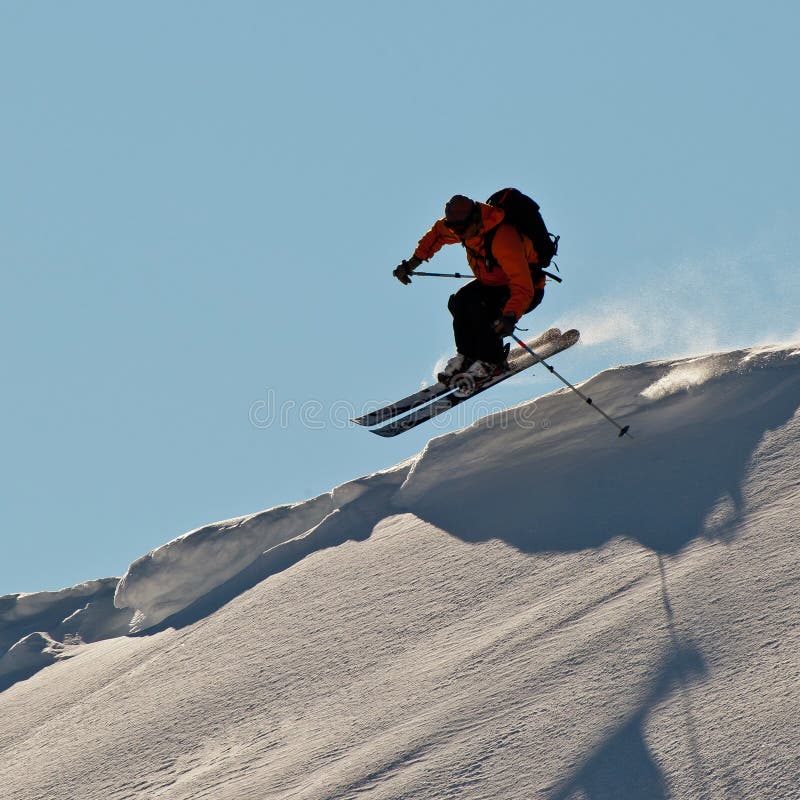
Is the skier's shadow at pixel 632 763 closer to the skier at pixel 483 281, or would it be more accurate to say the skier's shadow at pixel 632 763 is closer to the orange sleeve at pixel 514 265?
the skier at pixel 483 281

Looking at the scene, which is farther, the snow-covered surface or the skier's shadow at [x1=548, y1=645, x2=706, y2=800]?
the snow-covered surface

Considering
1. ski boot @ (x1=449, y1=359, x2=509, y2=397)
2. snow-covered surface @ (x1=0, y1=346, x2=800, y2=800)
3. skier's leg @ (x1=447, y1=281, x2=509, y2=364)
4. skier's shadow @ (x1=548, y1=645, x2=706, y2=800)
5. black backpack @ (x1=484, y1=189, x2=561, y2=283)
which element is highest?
black backpack @ (x1=484, y1=189, x2=561, y2=283)

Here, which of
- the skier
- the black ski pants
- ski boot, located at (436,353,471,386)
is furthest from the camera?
ski boot, located at (436,353,471,386)

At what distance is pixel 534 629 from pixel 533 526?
198cm

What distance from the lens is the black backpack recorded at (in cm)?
1367

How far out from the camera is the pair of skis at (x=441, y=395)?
15734 millimetres

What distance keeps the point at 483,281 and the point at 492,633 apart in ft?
12.0

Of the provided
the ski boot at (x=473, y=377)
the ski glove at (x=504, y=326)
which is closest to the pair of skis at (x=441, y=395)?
the ski boot at (x=473, y=377)

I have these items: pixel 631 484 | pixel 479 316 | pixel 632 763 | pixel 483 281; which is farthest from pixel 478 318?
pixel 632 763

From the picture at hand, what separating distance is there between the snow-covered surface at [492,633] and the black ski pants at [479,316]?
6.75 feet

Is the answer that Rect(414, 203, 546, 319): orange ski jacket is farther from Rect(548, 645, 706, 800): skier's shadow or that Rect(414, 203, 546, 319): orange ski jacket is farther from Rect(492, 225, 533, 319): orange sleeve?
Rect(548, 645, 706, 800): skier's shadow

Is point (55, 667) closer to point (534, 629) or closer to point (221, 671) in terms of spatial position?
point (221, 671)

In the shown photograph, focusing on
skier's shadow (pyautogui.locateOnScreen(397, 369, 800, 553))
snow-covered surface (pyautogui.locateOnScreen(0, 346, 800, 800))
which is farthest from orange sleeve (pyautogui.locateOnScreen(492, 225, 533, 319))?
snow-covered surface (pyautogui.locateOnScreen(0, 346, 800, 800))

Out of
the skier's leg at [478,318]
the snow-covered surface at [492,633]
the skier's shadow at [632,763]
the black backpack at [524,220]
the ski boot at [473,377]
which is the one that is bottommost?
the skier's shadow at [632,763]
